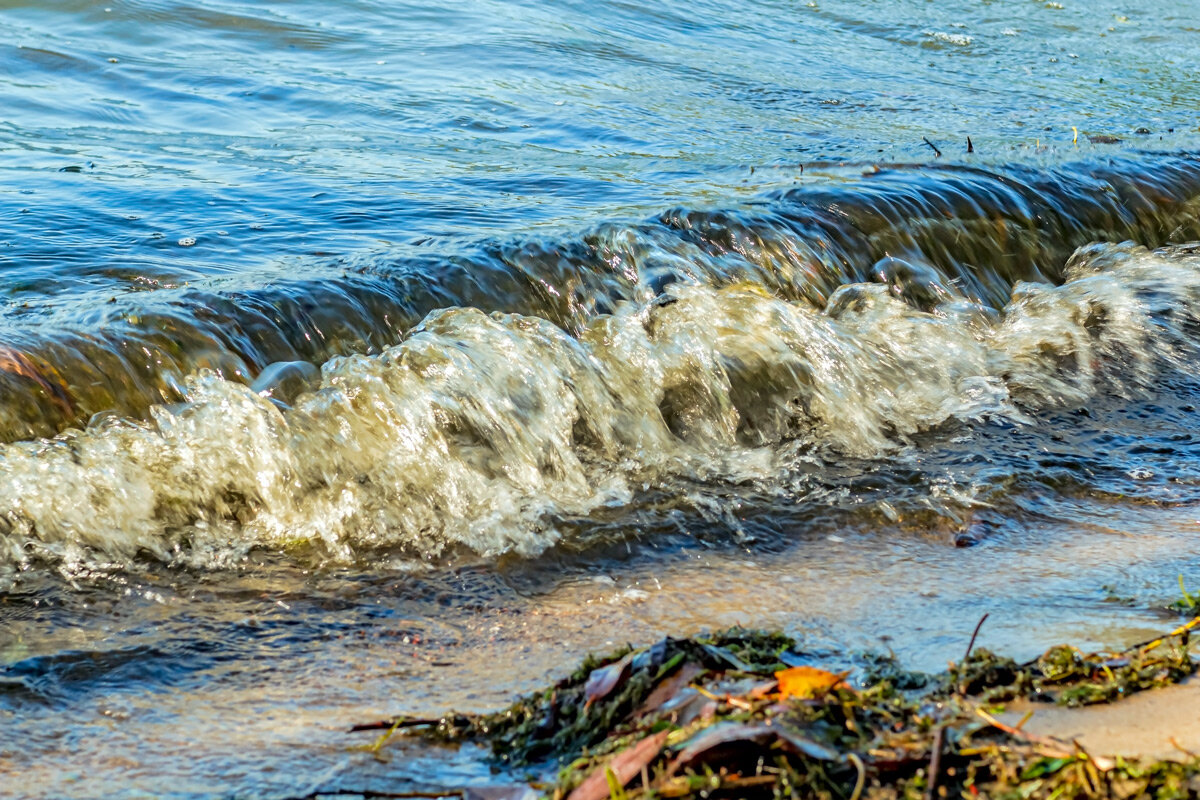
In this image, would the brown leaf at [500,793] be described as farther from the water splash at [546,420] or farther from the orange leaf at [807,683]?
the water splash at [546,420]

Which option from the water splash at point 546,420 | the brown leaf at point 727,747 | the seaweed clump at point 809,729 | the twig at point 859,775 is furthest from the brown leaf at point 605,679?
the water splash at point 546,420

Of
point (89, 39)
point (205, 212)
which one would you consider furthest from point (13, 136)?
point (89, 39)

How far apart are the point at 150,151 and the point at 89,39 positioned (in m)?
3.15

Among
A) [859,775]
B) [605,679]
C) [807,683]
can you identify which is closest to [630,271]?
[605,679]

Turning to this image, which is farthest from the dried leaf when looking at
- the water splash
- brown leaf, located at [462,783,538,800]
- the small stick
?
the water splash

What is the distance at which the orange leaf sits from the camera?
185 centimetres

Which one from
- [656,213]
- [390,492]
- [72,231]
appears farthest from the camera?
[656,213]

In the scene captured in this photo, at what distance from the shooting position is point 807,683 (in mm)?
1874

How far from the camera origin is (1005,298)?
525cm

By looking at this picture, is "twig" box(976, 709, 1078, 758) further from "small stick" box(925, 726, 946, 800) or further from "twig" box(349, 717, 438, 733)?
"twig" box(349, 717, 438, 733)

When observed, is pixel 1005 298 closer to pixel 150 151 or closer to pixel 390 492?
pixel 390 492

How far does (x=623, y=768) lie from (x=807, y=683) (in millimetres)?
341

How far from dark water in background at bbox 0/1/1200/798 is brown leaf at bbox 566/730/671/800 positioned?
24cm

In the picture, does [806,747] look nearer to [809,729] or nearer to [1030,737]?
[809,729]
